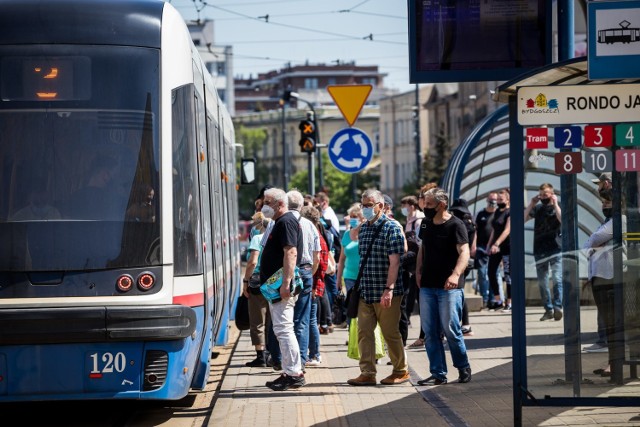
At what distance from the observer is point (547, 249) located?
33.0ft

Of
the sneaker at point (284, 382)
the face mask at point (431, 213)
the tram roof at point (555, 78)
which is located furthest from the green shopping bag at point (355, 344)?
the tram roof at point (555, 78)

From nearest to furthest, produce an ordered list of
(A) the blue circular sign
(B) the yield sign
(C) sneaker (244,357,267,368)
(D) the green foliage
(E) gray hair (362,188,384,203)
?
(E) gray hair (362,188,384,203)
(C) sneaker (244,357,267,368)
(B) the yield sign
(A) the blue circular sign
(D) the green foliage

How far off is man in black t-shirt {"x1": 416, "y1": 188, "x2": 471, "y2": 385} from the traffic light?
11.4m

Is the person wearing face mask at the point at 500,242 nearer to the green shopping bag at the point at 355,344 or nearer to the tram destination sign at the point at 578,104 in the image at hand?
the green shopping bag at the point at 355,344

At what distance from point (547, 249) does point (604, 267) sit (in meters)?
0.46

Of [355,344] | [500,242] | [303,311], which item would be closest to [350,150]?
[500,242]

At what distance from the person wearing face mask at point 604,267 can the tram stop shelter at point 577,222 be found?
0.04 ft

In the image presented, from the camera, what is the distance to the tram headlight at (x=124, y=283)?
9.36 metres

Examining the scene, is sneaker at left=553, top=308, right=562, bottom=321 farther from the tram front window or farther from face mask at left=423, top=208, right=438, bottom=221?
the tram front window

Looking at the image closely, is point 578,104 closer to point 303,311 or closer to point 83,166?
point 83,166

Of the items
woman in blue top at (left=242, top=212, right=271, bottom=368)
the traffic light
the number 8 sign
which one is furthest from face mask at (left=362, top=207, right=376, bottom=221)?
the traffic light

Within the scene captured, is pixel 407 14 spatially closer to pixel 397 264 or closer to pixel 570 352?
pixel 397 264

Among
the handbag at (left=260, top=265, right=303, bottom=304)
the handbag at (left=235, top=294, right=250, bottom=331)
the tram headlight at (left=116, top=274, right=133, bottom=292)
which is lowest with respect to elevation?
the handbag at (left=235, top=294, right=250, bottom=331)

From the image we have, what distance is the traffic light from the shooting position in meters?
23.9
